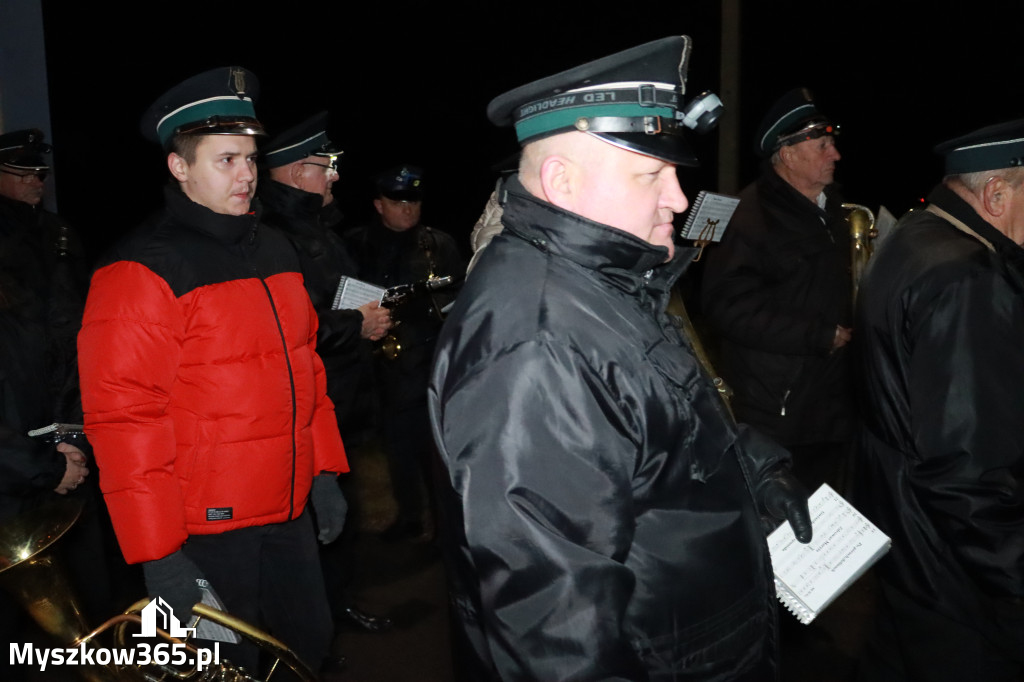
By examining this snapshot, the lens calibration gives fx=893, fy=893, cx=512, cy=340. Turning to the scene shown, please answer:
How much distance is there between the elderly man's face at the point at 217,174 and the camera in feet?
9.41

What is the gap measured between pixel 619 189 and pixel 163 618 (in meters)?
1.95

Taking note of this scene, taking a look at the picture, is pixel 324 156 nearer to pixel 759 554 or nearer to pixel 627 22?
pixel 759 554

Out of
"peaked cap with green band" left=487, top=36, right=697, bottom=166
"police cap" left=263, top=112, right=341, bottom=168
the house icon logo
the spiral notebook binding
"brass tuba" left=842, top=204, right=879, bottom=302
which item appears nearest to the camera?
"peaked cap with green band" left=487, top=36, right=697, bottom=166

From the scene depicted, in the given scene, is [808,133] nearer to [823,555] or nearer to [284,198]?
[284,198]

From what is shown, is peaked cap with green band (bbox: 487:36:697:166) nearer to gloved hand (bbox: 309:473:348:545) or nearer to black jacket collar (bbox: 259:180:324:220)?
gloved hand (bbox: 309:473:348:545)

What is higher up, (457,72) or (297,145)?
(457,72)

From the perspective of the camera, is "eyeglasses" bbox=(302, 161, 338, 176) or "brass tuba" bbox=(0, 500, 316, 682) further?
"eyeglasses" bbox=(302, 161, 338, 176)

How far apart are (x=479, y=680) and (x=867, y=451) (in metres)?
1.75

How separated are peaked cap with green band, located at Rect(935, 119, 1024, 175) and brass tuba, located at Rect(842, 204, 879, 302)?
190cm

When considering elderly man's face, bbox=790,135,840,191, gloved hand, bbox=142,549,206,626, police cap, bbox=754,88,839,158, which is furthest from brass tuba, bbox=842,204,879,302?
gloved hand, bbox=142,549,206,626

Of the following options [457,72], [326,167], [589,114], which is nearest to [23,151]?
[326,167]

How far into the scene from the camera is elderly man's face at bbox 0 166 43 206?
179 inches

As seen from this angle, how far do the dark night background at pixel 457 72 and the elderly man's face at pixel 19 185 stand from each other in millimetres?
1667

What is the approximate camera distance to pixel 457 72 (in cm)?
930
